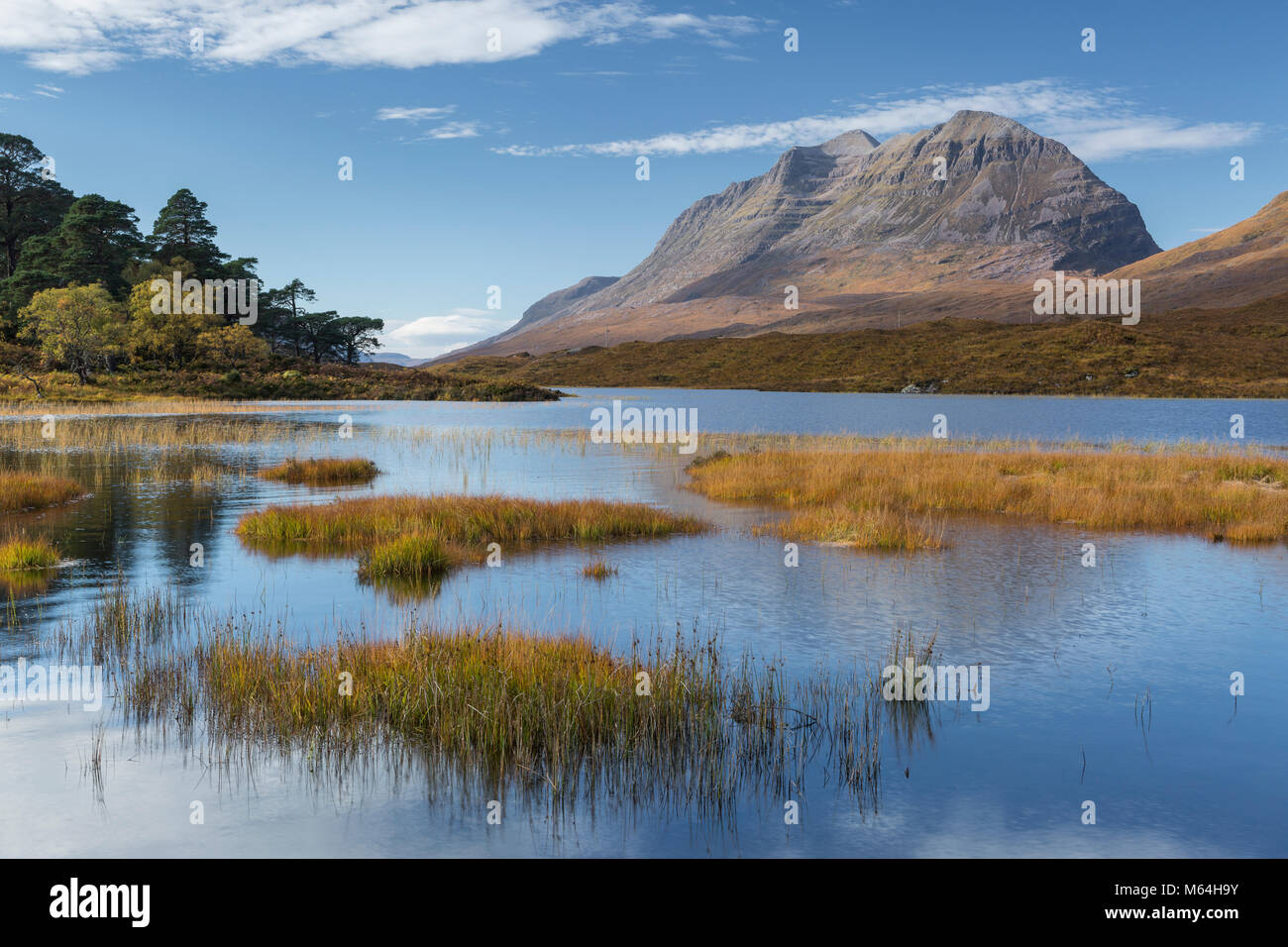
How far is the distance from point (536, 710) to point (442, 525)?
1424cm

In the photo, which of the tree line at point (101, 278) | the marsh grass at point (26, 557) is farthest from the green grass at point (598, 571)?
the tree line at point (101, 278)

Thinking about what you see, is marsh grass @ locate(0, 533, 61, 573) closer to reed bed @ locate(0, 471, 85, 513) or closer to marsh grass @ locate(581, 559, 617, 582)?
reed bed @ locate(0, 471, 85, 513)

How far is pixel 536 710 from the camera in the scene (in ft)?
32.8

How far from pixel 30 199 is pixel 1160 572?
135448 mm

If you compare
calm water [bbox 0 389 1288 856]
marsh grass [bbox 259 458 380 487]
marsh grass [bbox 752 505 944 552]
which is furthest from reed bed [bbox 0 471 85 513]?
marsh grass [bbox 752 505 944 552]

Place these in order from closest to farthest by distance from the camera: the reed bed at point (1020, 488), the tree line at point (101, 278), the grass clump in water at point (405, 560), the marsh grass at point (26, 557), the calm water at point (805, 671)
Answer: the calm water at point (805, 671) → the marsh grass at point (26, 557) → the grass clump in water at point (405, 560) → the reed bed at point (1020, 488) → the tree line at point (101, 278)

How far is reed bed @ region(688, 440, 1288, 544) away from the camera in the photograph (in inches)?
1039

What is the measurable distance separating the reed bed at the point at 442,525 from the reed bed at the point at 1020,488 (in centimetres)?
536

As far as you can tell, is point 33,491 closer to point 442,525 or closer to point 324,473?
point 324,473

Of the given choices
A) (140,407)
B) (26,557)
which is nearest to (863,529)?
(26,557)

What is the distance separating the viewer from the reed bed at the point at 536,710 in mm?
9336

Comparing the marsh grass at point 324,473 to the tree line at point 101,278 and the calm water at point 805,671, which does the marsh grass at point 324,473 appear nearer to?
the calm water at point 805,671

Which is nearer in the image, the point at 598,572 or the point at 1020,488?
the point at 598,572

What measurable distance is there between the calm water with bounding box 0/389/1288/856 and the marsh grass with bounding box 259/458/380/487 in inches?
116
